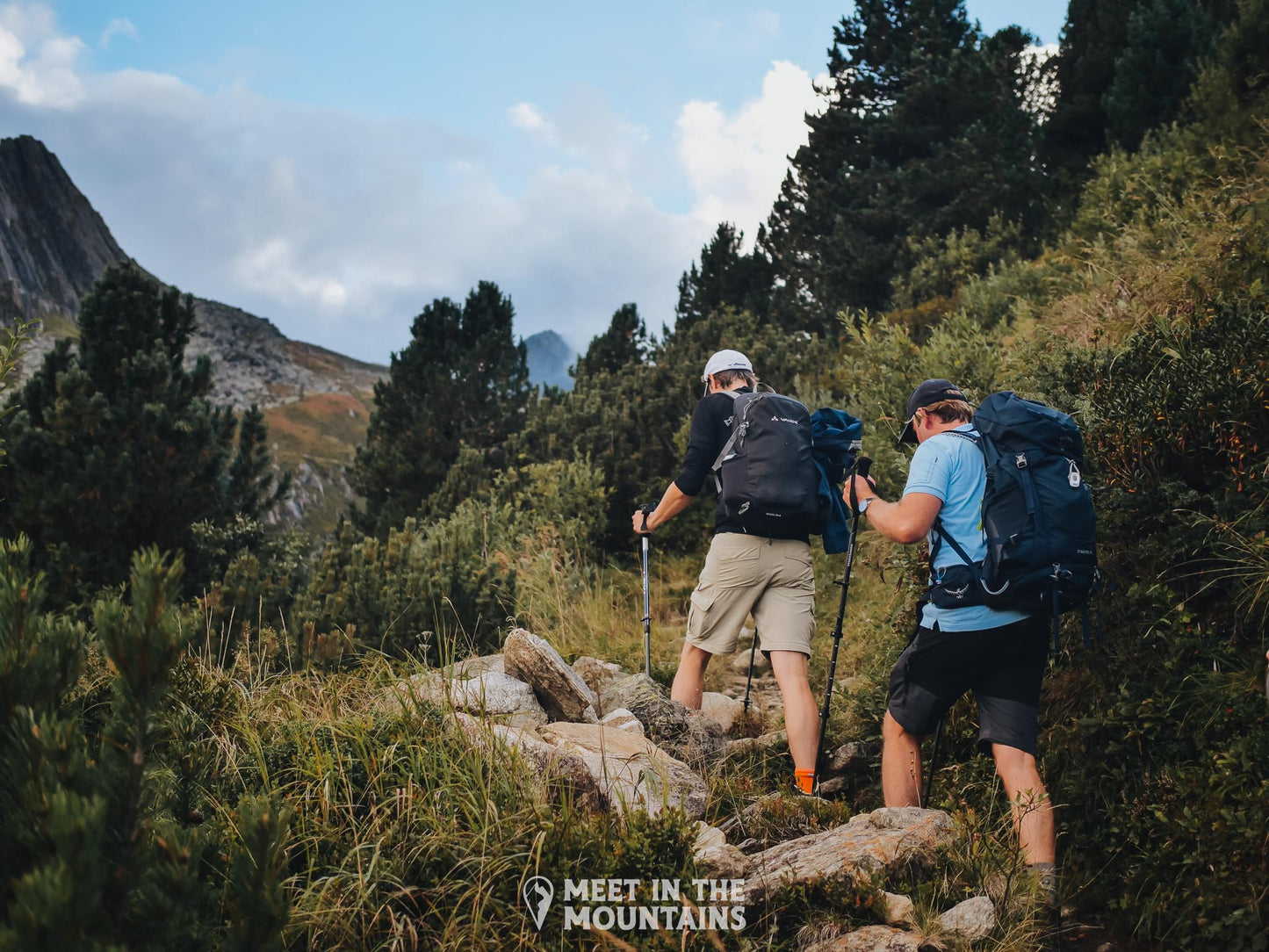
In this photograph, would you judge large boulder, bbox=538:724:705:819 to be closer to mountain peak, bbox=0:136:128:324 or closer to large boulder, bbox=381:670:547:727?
large boulder, bbox=381:670:547:727

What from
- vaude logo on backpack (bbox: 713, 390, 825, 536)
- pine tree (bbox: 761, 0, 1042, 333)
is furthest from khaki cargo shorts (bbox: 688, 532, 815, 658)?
pine tree (bbox: 761, 0, 1042, 333)

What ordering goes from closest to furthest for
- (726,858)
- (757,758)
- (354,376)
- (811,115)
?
(726,858), (757,758), (811,115), (354,376)

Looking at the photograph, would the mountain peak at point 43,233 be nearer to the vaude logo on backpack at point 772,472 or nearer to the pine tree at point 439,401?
the pine tree at point 439,401

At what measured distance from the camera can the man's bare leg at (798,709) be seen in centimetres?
409

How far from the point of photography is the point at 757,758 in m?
4.59

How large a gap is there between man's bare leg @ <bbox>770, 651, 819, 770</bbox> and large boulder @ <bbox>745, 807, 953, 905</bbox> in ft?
2.17

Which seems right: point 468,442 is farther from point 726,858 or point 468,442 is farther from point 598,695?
point 726,858

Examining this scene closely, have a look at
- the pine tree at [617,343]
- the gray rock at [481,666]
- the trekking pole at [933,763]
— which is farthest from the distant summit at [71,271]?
the trekking pole at [933,763]

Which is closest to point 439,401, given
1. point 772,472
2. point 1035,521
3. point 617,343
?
point 617,343

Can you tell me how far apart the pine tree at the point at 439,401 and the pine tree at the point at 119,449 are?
4.55 metres

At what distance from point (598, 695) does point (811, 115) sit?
2209 centimetres

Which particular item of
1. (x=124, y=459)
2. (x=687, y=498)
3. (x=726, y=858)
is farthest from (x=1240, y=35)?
(x=124, y=459)

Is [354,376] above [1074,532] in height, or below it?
above

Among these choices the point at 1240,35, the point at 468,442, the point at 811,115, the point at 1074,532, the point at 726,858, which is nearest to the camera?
the point at 726,858
